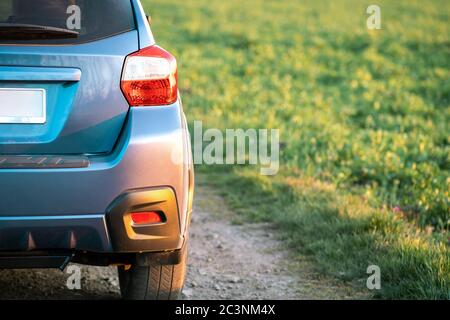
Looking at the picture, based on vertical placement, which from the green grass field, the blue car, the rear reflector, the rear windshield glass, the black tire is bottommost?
the green grass field

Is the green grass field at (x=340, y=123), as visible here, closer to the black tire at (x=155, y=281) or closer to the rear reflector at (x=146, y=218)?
the black tire at (x=155, y=281)

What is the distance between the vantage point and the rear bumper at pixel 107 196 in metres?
3.37

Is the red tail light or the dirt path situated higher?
the red tail light

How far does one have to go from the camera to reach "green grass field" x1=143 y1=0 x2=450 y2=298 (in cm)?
538

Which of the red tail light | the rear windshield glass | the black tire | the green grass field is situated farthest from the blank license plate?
the green grass field

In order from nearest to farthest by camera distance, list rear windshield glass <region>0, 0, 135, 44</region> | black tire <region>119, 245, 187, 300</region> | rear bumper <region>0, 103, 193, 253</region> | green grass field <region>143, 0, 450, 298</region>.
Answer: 1. rear bumper <region>0, 103, 193, 253</region>
2. rear windshield glass <region>0, 0, 135, 44</region>
3. black tire <region>119, 245, 187, 300</region>
4. green grass field <region>143, 0, 450, 298</region>

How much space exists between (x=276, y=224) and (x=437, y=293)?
2113 millimetres

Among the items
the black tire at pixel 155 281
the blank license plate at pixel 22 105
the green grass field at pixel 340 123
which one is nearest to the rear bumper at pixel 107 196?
the blank license plate at pixel 22 105

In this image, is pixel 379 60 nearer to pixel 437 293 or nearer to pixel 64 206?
pixel 437 293

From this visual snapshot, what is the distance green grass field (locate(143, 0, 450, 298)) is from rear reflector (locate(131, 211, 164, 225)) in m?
1.71

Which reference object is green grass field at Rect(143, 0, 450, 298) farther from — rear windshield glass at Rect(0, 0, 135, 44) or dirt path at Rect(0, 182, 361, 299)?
rear windshield glass at Rect(0, 0, 135, 44)

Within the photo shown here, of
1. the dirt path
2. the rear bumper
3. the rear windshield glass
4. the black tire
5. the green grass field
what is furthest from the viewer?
the green grass field

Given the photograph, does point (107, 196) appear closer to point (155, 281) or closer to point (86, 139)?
point (86, 139)

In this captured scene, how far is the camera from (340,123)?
418 inches
